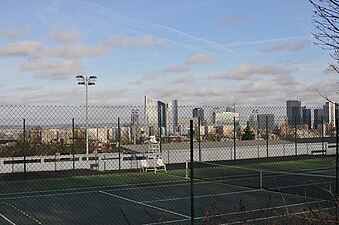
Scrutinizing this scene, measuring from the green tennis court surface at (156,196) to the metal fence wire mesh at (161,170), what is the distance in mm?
36

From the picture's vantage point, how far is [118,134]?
2309 centimetres

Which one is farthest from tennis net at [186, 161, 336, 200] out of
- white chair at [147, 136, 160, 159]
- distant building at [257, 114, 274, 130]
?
distant building at [257, 114, 274, 130]

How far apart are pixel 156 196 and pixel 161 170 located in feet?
31.7

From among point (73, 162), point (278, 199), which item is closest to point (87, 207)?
point (278, 199)

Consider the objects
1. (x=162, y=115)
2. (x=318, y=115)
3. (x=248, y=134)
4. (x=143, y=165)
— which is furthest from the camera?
(x=248, y=134)

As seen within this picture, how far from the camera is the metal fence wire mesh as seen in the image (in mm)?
12508

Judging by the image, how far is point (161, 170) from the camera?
2564 centimetres

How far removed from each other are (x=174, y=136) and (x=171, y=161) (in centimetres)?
404

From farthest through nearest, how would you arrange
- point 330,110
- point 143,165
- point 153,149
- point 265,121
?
point 265,121, point 153,149, point 143,165, point 330,110

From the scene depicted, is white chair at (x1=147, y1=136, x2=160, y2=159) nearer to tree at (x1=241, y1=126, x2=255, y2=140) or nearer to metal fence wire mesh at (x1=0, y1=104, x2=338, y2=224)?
metal fence wire mesh at (x1=0, y1=104, x2=338, y2=224)

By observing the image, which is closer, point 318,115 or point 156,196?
point 156,196

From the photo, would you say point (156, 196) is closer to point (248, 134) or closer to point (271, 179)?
point (271, 179)

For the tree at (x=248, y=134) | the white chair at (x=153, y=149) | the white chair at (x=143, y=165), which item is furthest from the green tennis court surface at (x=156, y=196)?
the tree at (x=248, y=134)

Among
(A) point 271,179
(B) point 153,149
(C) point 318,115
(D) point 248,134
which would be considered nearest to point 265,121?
(B) point 153,149
